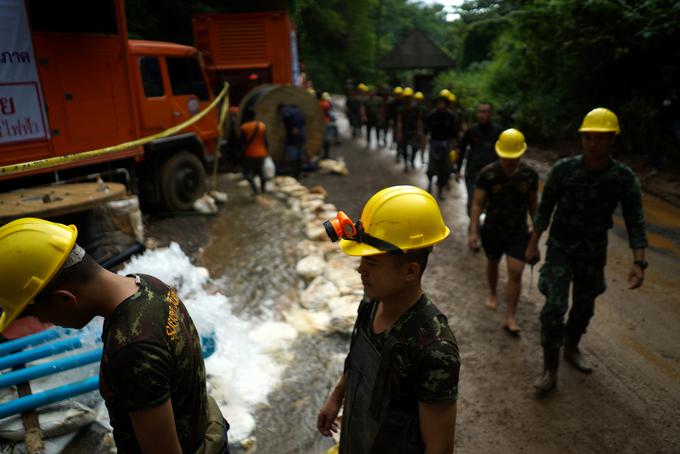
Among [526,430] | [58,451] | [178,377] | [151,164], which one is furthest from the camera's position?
[151,164]

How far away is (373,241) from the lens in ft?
5.22

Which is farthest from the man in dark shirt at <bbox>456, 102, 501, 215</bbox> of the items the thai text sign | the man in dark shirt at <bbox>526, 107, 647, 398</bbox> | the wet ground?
the thai text sign

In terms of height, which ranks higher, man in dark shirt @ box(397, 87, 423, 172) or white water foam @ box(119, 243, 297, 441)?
man in dark shirt @ box(397, 87, 423, 172)

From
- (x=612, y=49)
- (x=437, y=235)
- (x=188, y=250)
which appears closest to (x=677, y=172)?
(x=612, y=49)

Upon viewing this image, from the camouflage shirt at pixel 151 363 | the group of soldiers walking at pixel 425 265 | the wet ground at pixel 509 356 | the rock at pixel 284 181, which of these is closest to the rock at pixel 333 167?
the rock at pixel 284 181

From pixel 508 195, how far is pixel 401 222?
2922 mm

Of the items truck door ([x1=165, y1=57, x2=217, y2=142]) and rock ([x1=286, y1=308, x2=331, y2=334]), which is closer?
rock ([x1=286, y1=308, x2=331, y2=334])

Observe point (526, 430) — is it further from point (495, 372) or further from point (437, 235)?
point (437, 235)

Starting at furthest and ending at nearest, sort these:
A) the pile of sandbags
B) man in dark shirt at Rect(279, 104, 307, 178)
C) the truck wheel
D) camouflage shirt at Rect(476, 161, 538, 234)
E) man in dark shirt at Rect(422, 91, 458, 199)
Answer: man in dark shirt at Rect(279, 104, 307, 178)
man in dark shirt at Rect(422, 91, 458, 199)
the truck wheel
camouflage shirt at Rect(476, 161, 538, 234)
the pile of sandbags

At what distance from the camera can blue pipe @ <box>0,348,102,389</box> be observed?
2631 mm

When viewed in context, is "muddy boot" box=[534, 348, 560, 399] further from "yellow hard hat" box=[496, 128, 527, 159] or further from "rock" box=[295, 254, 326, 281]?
"rock" box=[295, 254, 326, 281]

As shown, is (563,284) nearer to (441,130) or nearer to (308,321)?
(308,321)

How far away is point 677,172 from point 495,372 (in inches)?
284

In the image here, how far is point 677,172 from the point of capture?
8.70 m
